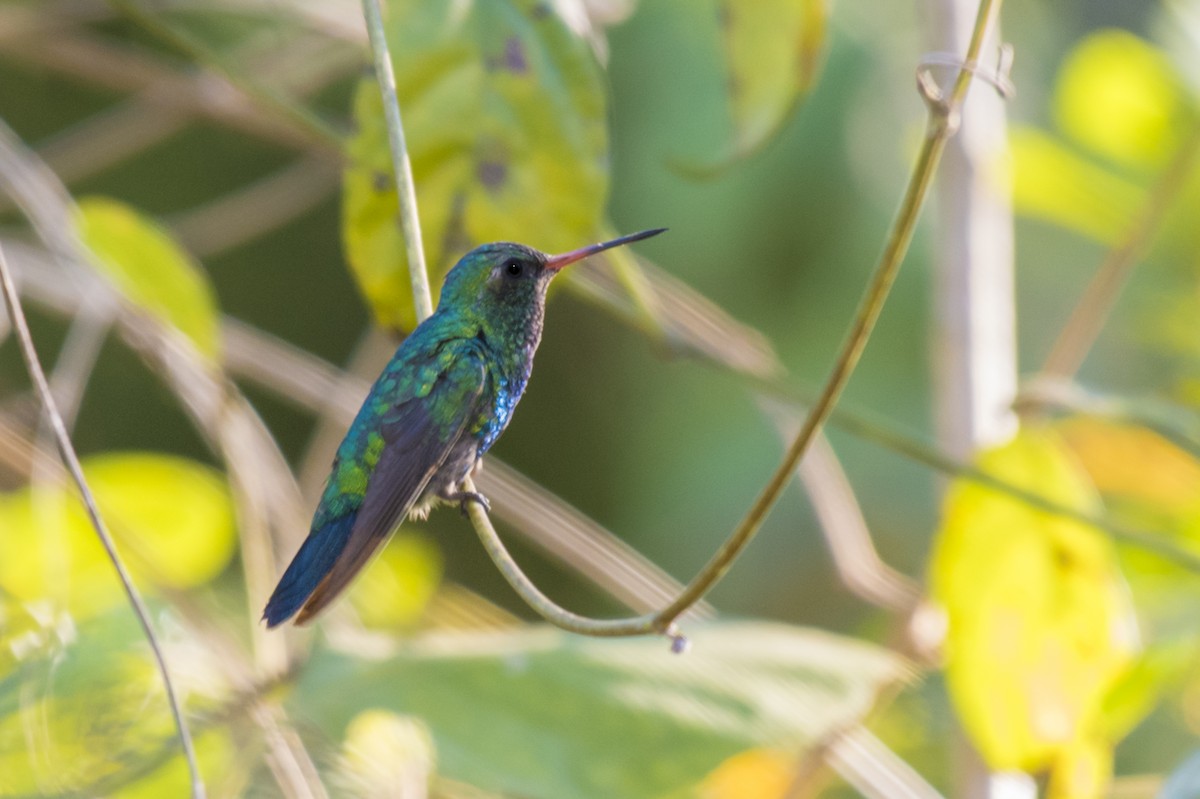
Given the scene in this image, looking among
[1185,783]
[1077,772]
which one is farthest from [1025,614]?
[1185,783]

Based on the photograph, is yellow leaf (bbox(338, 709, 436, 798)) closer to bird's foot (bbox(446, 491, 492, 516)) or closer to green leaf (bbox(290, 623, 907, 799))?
green leaf (bbox(290, 623, 907, 799))

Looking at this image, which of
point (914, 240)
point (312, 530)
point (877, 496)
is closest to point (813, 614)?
point (877, 496)

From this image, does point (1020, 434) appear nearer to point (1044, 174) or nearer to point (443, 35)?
point (443, 35)

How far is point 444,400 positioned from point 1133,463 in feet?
5.60

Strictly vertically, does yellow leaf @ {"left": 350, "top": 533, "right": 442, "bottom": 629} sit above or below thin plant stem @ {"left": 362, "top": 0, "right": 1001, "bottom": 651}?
above

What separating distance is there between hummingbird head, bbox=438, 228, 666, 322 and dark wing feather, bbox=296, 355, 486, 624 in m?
0.08

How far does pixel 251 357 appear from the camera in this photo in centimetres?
227

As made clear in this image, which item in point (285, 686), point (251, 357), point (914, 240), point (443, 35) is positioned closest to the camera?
point (443, 35)

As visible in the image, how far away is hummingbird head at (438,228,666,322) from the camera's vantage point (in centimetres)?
136

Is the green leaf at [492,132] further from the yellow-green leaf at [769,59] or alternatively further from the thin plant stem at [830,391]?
the thin plant stem at [830,391]

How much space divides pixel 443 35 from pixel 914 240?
278cm

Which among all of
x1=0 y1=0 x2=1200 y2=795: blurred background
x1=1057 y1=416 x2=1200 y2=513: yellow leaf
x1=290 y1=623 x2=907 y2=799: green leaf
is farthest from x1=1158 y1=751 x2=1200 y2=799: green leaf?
x1=0 y1=0 x2=1200 y2=795: blurred background

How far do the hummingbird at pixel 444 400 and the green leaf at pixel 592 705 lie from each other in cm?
21

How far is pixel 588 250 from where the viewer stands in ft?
4.08
